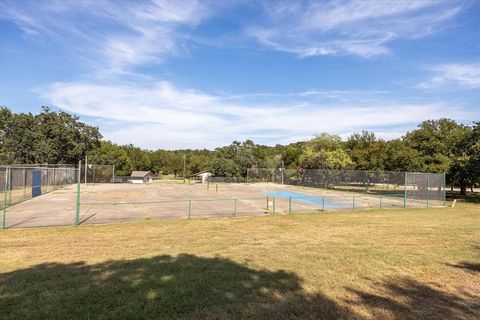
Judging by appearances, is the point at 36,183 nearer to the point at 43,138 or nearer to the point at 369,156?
the point at 43,138

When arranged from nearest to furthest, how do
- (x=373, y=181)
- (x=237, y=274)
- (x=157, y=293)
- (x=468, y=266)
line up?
(x=157, y=293) → (x=237, y=274) → (x=468, y=266) → (x=373, y=181)

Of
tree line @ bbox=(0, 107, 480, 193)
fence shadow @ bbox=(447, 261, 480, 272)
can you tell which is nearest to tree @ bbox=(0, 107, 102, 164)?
tree line @ bbox=(0, 107, 480, 193)

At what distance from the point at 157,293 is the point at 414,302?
15.4 feet

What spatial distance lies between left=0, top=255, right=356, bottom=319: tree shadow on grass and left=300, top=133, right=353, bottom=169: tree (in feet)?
159

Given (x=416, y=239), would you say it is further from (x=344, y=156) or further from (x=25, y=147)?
(x=25, y=147)

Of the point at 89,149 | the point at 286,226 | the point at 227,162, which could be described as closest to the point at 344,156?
the point at 227,162

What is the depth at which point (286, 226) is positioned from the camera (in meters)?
15.7

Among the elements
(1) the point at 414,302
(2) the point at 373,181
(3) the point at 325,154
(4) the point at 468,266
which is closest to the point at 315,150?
(3) the point at 325,154

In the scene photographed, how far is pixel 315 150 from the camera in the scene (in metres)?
61.1

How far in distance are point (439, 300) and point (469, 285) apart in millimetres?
1475

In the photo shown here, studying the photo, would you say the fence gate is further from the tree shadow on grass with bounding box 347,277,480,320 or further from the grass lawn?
the tree shadow on grass with bounding box 347,277,480,320

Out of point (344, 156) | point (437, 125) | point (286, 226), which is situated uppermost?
point (437, 125)

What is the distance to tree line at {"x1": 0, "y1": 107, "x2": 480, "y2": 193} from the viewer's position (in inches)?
1409

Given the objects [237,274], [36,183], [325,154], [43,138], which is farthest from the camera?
[43,138]
